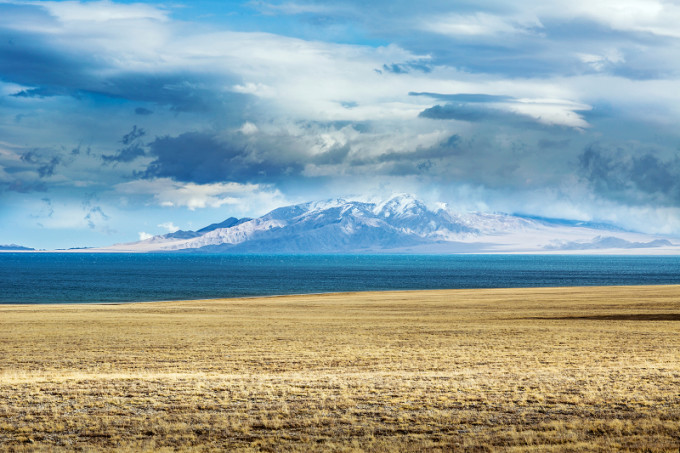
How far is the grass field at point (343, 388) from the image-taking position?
1370cm

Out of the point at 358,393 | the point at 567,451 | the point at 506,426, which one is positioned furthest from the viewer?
the point at 358,393

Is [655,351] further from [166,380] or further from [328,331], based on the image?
[166,380]

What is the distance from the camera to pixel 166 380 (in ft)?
66.3

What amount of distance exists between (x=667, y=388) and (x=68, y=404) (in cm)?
1474

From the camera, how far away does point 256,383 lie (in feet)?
64.8

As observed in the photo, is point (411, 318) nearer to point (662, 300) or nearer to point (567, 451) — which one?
point (662, 300)

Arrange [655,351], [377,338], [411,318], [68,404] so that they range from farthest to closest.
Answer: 1. [411,318]
2. [377,338]
3. [655,351]
4. [68,404]

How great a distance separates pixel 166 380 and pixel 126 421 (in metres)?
5.11

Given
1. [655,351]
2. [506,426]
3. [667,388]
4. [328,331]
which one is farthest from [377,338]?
[506,426]

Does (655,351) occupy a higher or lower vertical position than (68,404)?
lower

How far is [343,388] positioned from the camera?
18.7 meters

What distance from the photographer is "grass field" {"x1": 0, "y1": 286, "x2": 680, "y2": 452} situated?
13703mm

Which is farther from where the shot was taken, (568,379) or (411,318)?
(411,318)

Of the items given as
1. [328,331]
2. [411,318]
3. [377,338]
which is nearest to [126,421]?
[377,338]
